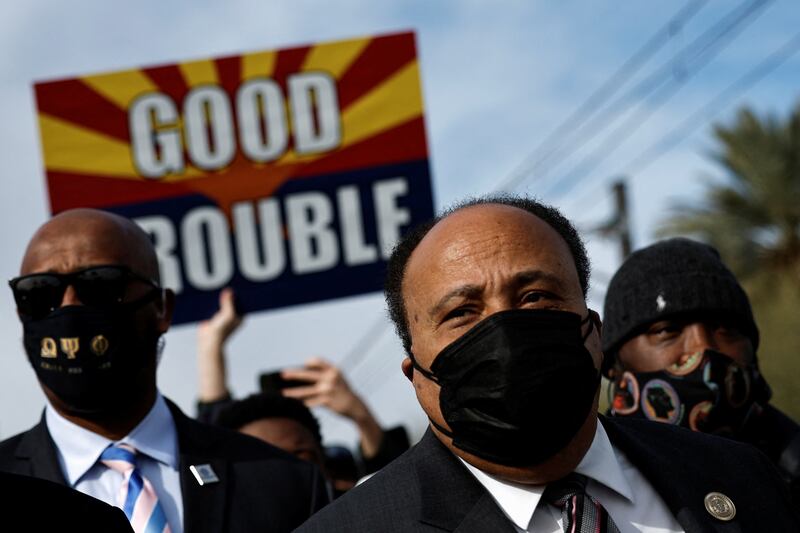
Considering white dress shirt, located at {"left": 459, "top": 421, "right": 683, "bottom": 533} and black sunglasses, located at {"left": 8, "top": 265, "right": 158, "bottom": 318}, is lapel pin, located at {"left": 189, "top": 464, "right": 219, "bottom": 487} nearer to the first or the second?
black sunglasses, located at {"left": 8, "top": 265, "right": 158, "bottom": 318}

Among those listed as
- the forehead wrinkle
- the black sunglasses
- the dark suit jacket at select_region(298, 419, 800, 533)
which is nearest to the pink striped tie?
the black sunglasses

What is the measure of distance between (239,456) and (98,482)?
485mm

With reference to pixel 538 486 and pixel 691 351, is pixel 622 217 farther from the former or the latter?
pixel 538 486

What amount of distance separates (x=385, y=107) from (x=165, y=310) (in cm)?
365

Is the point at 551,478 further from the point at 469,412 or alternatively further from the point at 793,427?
the point at 793,427

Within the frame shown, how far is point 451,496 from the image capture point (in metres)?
3.00

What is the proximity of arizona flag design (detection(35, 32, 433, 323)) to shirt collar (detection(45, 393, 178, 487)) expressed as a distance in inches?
125

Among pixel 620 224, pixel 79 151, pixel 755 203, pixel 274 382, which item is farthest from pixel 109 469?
pixel 755 203

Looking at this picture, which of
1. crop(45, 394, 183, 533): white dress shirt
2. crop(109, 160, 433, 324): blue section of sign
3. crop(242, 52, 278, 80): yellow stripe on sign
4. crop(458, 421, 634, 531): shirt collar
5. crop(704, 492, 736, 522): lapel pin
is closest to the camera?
crop(458, 421, 634, 531): shirt collar

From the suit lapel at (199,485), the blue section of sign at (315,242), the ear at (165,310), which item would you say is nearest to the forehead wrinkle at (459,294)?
the suit lapel at (199,485)

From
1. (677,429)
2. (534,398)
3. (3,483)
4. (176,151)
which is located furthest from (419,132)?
(3,483)

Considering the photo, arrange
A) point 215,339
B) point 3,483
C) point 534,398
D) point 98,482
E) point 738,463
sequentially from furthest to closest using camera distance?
point 215,339
point 98,482
point 738,463
point 534,398
point 3,483

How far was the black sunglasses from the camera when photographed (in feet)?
13.5

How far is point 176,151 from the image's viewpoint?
7723 mm
